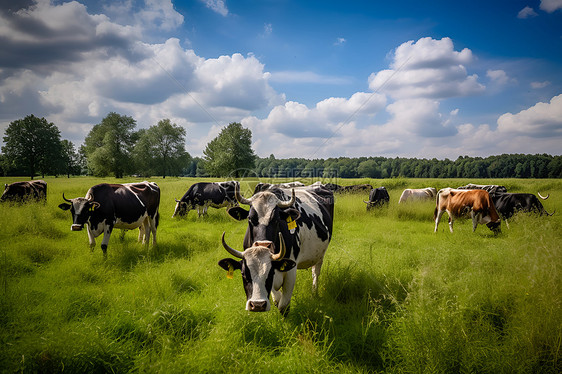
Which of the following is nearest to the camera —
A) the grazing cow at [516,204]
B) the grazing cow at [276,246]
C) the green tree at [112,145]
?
the grazing cow at [276,246]

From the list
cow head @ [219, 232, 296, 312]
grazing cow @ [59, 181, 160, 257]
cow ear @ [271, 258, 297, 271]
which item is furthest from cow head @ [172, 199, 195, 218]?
cow ear @ [271, 258, 297, 271]

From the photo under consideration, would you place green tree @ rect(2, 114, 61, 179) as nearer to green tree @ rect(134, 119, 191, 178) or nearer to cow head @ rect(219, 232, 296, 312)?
green tree @ rect(134, 119, 191, 178)

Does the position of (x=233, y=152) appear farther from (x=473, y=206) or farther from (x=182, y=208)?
(x=473, y=206)

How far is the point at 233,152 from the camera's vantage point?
4600 cm

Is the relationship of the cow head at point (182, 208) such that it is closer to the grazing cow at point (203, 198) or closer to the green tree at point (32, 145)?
the grazing cow at point (203, 198)

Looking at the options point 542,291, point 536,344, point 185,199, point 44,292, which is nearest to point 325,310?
point 536,344

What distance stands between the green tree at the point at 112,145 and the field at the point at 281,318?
45.2 metres

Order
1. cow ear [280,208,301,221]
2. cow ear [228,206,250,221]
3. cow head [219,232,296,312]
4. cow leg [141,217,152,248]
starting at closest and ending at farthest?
cow head [219,232,296,312], cow ear [280,208,301,221], cow ear [228,206,250,221], cow leg [141,217,152,248]

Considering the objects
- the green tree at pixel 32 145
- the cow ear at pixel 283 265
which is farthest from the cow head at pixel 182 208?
the green tree at pixel 32 145

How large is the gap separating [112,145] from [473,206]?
5298cm

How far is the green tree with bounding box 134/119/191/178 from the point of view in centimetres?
5075

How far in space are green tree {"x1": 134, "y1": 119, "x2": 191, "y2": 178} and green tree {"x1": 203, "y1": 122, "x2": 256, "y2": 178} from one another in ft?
36.3

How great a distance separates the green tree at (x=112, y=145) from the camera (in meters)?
44.3

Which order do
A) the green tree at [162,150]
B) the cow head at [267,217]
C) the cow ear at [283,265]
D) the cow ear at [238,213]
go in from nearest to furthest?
the cow ear at [283,265] < the cow head at [267,217] < the cow ear at [238,213] < the green tree at [162,150]
